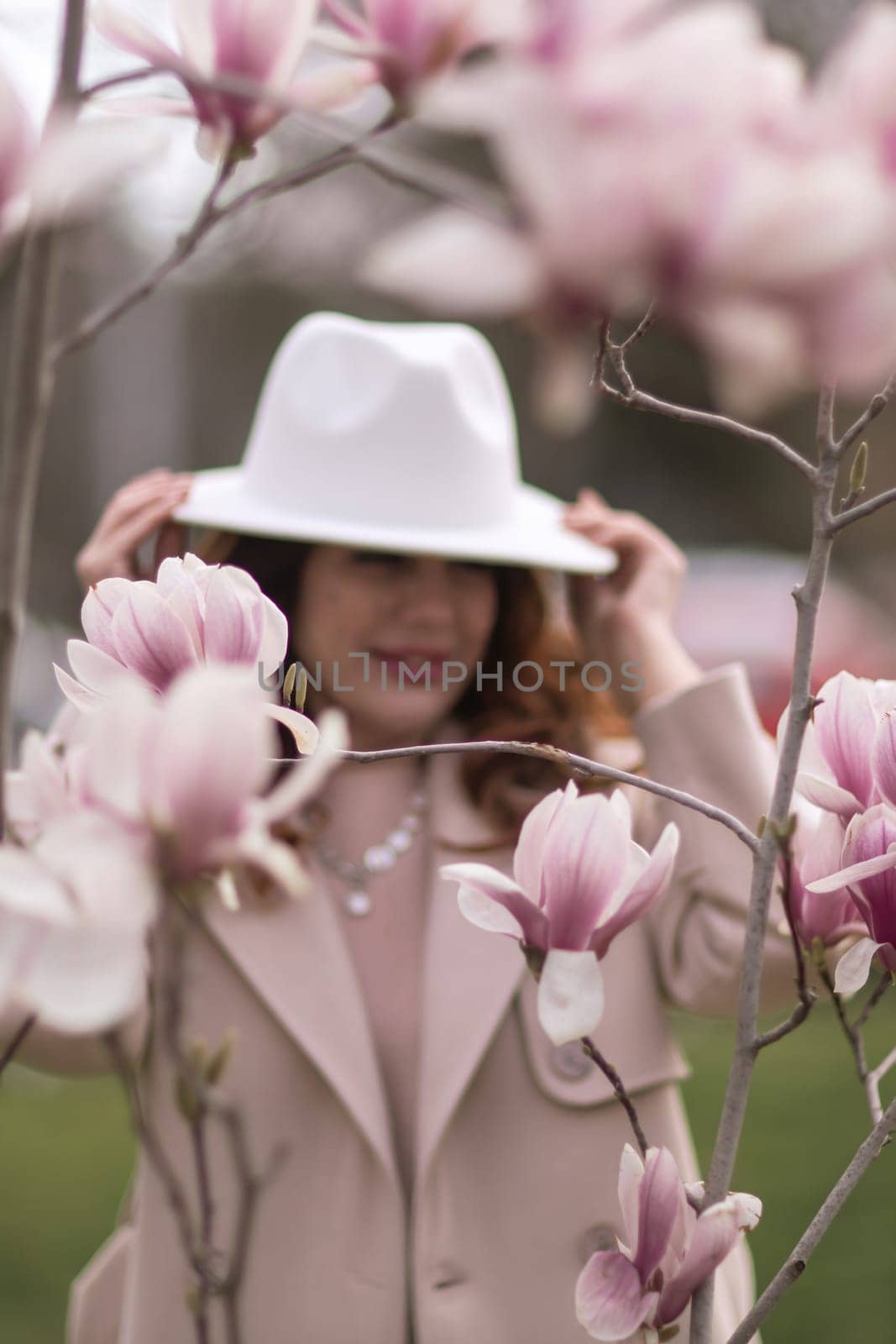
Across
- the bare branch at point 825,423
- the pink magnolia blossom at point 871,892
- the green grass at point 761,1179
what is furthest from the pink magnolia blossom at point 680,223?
the green grass at point 761,1179

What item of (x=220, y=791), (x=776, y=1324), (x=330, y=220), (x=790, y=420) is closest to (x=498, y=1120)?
(x=220, y=791)

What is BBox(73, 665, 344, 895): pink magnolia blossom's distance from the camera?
31 cm

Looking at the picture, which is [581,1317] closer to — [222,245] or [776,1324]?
[776,1324]

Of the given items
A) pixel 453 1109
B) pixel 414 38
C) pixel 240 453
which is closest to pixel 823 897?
pixel 414 38

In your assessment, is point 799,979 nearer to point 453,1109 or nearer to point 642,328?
point 642,328

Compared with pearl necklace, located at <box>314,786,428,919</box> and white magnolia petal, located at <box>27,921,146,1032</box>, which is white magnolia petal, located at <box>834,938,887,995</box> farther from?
pearl necklace, located at <box>314,786,428,919</box>

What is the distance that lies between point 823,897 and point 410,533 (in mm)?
692

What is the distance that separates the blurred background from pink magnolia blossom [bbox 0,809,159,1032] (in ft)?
0.87

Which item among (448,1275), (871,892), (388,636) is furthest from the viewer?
(388,636)

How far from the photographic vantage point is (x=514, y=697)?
1314mm

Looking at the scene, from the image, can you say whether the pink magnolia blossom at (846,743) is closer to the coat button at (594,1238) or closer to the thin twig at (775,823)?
the thin twig at (775,823)

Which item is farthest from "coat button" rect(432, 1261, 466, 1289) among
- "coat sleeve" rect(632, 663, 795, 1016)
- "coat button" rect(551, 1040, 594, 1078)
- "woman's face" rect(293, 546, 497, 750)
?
"woman's face" rect(293, 546, 497, 750)

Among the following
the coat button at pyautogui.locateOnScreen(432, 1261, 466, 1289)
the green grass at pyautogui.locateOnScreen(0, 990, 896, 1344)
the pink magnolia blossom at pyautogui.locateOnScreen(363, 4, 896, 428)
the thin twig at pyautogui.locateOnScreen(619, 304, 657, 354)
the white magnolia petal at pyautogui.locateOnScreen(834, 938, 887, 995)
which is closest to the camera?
the pink magnolia blossom at pyautogui.locateOnScreen(363, 4, 896, 428)

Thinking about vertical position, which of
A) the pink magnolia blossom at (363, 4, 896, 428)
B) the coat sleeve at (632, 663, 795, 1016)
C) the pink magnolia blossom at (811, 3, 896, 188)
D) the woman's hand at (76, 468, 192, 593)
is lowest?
the coat sleeve at (632, 663, 795, 1016)
